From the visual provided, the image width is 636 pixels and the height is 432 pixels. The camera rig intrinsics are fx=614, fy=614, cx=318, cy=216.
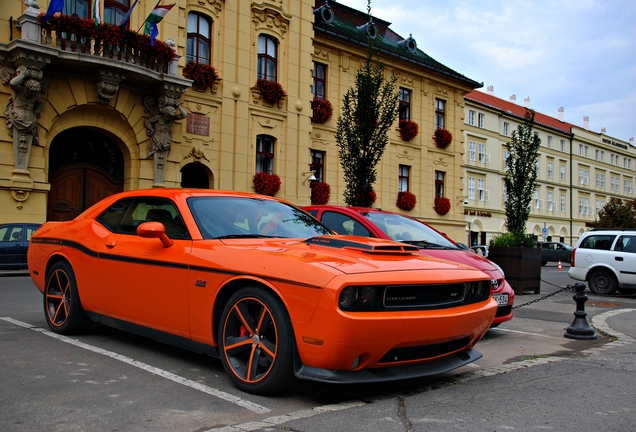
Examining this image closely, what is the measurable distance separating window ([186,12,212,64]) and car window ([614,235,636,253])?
15259mm

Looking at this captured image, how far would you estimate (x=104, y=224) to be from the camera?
6.23 meters

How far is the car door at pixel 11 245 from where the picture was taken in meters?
17.1

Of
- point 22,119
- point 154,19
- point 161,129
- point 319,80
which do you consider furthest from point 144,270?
point 319,80

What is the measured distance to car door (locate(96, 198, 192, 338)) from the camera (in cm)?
497

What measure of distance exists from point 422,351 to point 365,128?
46.6 feet

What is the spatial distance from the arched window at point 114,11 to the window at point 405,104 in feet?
51.3

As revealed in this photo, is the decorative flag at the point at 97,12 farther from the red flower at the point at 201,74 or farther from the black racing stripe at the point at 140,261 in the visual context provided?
the black racing stripe at the point at 140,261

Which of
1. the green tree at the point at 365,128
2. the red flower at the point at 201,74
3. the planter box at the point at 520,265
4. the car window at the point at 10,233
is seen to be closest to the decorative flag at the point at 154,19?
the red flower at the point at 201,74

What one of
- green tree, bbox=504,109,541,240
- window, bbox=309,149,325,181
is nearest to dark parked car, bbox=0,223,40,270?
window, bbox=309,149,325,181

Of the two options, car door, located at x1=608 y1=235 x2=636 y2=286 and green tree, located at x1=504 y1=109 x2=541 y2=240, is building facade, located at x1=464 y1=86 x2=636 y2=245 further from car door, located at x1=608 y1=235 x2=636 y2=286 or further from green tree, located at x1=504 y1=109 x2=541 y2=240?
car door, located at x1=608 y1=235 x2=636 y2=286

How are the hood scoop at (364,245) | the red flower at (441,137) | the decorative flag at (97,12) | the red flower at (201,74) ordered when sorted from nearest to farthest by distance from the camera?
the hood scoop at (364,245) < the decorative flag at (97,12) < the red flower at (201,74) < the red flower at (441,137)

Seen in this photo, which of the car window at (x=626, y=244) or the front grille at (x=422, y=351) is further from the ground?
the car window at (x=626, y=244)

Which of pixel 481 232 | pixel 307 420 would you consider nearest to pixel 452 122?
pixel 481 232

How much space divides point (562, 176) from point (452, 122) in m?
31.6
